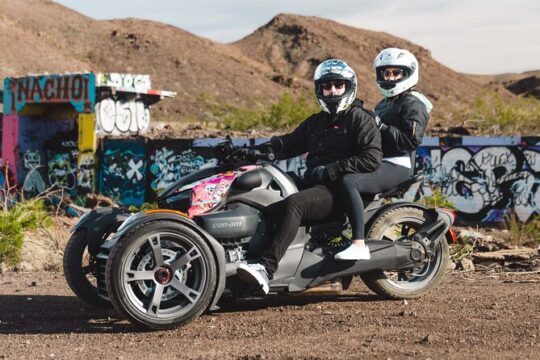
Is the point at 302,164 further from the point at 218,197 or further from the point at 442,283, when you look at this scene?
the point at 218,197

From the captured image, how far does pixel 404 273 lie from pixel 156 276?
102 inches

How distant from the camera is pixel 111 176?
82.2 ft

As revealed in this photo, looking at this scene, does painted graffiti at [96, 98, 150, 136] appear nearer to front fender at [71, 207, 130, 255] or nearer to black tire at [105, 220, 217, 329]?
front fender at [71, 207, 130, 255]

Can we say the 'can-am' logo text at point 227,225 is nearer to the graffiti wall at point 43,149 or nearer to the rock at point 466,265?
the rock at point 466,265

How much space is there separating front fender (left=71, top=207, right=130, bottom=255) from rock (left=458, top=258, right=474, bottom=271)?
440 centimetres

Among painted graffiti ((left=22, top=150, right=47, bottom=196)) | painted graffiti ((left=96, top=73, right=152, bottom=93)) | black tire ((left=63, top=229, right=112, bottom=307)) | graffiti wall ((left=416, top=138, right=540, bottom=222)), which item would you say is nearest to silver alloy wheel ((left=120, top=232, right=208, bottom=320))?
black tire ((left=63, top=229, right=112, bottom=307))

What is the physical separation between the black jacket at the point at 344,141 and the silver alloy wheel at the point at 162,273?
4.67 feet

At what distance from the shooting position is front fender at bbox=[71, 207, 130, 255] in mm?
7316

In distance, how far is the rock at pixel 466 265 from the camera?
9.98m

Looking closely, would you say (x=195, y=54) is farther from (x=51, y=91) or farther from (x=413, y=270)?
(x=413, y=270)

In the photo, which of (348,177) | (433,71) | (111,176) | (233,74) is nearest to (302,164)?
(111,176)

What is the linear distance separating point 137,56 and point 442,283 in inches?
2417

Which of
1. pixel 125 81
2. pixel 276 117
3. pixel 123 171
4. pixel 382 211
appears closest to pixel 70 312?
pixel 382 211

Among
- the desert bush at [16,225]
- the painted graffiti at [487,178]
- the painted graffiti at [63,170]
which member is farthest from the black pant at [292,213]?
the painted graffiti at [63,170]
